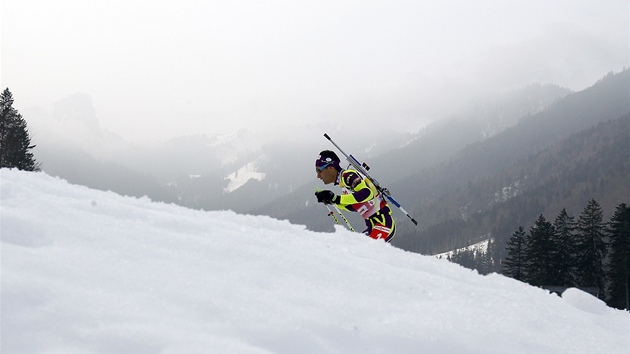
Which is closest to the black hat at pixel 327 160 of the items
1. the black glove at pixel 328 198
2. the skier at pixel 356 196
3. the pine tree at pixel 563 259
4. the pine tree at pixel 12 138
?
the skier at pixel 356 196

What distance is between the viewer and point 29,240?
14.0 feet

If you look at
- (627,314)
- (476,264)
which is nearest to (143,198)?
(627,314)

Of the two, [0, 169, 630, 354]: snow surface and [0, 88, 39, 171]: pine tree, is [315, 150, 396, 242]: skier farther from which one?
[0, 88, 39, 171]: pine tree

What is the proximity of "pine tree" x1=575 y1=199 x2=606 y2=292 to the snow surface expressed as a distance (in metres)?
Result: 48.9

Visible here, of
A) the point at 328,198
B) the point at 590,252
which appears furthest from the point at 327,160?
the point at 590,252

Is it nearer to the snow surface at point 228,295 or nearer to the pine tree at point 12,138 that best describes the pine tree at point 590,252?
the snow surface at point 228,295

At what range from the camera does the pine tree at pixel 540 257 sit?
160ft

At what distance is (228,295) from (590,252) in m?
53.8

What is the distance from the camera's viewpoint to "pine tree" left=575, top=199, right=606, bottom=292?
161 ft

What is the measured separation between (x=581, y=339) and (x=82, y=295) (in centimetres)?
437

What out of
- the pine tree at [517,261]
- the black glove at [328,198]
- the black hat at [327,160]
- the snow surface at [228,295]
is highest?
the pine tree at [517,261]

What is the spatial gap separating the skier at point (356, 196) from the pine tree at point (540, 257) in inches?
1676

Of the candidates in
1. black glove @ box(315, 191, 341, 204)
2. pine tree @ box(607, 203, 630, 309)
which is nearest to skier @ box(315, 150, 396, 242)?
black glove @ box(315, 191, 341, 204)

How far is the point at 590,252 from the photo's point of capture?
164 feet
